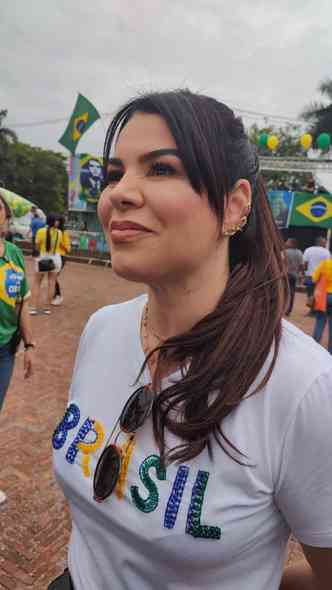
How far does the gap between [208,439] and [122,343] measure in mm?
411

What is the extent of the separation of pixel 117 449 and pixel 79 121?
17157 millimetres

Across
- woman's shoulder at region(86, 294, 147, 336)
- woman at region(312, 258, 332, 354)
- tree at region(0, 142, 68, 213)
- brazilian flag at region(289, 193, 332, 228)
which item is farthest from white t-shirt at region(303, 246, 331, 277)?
tree at region(0, 142, 68, 213)

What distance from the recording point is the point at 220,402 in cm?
84

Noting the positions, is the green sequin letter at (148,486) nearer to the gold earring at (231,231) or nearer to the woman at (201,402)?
the woman at (201,402)

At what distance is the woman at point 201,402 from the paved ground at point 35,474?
1.42 m

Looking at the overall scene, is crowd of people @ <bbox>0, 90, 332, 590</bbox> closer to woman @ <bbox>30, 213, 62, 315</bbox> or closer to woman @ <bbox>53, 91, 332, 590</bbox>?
woman @ <bbox>53, 91, 332, 590</bbox>

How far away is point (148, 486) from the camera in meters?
0.85

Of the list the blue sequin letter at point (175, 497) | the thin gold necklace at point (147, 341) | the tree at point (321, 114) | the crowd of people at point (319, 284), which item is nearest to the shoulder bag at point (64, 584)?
the blue sequin letter at point (175, 497)

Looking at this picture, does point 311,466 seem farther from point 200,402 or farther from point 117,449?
point 117,449

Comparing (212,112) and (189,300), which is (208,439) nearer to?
(189,300)

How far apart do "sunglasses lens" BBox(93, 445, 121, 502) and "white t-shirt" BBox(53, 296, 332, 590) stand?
0.07ft

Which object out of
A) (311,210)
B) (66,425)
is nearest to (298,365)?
(66,425)

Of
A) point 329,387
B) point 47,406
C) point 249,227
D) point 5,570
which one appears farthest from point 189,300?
point 47,406

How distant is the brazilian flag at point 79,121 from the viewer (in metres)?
15.8
